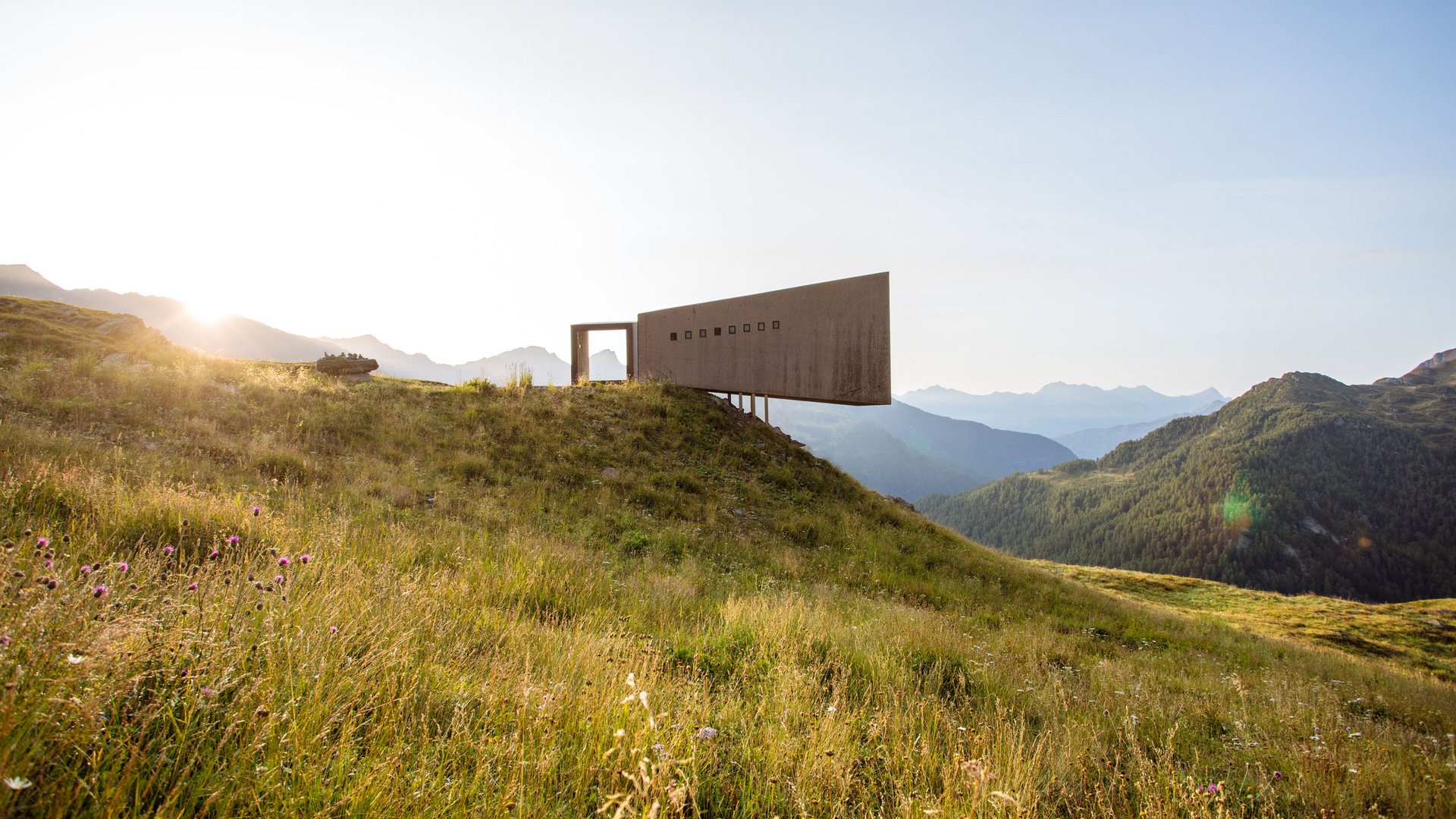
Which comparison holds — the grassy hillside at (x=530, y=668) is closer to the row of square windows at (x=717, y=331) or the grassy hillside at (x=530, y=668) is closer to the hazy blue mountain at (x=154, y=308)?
the row of square windows at (x=717, y=331)

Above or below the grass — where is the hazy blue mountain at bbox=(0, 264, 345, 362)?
above

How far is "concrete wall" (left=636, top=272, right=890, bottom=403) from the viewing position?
17047 mm

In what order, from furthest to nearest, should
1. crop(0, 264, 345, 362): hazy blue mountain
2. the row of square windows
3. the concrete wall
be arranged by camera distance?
Result: crop(0, 264, 345, 362): hazy blue mountain < the row of square windows < the concrete wall

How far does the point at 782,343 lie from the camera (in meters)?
19.0

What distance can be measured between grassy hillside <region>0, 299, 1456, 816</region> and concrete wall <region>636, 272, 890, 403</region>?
7.60 meters

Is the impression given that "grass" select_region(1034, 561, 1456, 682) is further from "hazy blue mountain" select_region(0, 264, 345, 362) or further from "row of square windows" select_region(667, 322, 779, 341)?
"hazy blue mountain" select_region(0, 264, 345, 362)

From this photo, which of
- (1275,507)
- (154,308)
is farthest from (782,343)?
(154,308)

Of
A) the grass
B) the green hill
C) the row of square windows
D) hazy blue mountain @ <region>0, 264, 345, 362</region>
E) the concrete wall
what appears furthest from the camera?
hazy blue mountain @ <region>0, 264, 345, 362</region>

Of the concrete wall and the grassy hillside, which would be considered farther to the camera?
the concrete wall

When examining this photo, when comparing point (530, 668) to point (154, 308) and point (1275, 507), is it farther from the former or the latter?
point (154, 308)

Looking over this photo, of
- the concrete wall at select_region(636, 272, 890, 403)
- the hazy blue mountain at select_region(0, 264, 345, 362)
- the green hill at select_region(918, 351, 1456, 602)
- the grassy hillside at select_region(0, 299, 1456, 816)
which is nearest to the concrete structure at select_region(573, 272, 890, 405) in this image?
the concrete wall at select_region(636, 272, 890, 403)

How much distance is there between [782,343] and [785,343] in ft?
0.44

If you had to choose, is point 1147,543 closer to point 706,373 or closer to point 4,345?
point 706,373

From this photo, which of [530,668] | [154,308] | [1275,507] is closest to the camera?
[530,668]
